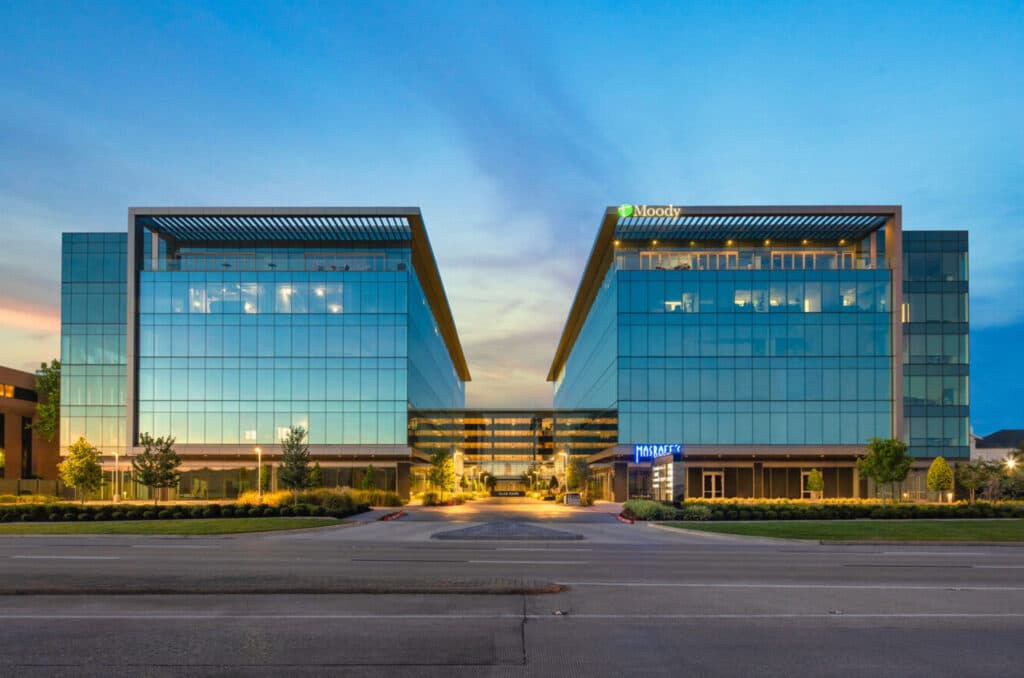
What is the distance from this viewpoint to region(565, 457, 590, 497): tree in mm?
71062

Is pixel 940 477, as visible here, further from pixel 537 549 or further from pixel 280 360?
pixel 280 360

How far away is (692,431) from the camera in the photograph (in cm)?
6588

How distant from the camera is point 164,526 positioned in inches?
1246

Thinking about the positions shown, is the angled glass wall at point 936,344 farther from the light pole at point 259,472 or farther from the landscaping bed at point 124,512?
the light pole at point 259,472

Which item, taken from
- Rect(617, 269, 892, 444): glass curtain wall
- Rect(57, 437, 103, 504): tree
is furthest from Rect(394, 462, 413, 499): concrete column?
Rect(57, 437, 103, 504): tree

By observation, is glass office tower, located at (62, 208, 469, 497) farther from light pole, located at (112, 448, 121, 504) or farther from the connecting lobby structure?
light pole, located at (112, 448, 121, 504)

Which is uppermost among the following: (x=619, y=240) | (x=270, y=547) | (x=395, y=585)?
(x=619, y=240)

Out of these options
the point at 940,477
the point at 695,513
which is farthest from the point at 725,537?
the point at 940,477

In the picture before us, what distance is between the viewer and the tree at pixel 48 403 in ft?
261

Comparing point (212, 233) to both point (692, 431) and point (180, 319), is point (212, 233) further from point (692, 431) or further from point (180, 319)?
point (692, 431)

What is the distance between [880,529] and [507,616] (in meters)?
25.3

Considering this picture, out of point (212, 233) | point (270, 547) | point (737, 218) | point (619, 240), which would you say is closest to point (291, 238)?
point (212, 233)

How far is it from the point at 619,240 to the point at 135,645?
63.1 m

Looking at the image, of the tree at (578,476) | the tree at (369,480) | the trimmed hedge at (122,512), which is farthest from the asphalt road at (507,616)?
the tree at (578,476)
